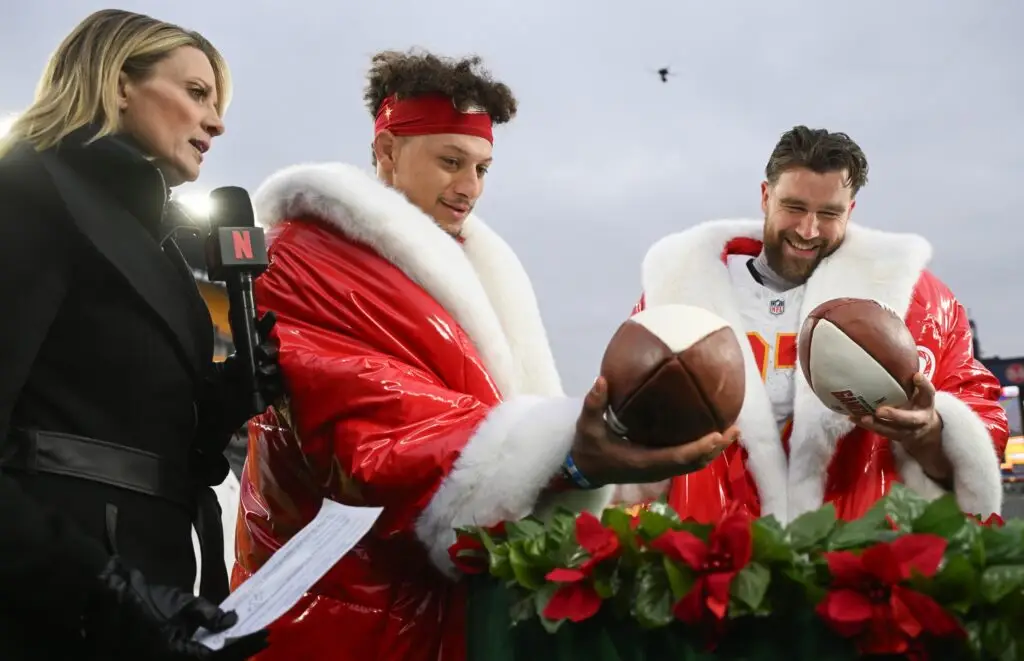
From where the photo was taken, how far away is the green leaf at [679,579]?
1.67m

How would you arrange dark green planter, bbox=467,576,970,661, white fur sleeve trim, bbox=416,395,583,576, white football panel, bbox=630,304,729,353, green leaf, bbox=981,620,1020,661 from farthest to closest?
white fur sleeve trim, bbox=416,395,583,576 → white football panel, bbox=630,304,729,353 → dark green planter, bbox=467,576,970,661 → green leaf, bbox=981,620,1020,661

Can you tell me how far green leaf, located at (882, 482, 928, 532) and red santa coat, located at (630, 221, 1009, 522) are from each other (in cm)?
89

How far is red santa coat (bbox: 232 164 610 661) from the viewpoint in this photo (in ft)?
6.63

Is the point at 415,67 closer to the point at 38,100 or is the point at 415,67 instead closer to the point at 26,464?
the point at 38,100

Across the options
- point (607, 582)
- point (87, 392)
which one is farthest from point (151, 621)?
point (607, 582)

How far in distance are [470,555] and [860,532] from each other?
724mm

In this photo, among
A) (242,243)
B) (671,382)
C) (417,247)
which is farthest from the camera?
(417,247)

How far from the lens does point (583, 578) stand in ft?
5.82

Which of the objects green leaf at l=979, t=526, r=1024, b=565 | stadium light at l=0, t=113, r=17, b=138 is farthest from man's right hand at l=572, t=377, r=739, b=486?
stadium light at l=0, t=113, r=17, b=138

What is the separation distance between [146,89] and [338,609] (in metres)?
1.10

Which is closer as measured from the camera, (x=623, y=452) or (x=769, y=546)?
(x=769, y=546)

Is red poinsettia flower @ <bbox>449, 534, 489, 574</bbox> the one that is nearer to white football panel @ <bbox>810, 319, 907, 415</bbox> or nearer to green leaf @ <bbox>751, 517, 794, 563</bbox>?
green leaf @ <bbox>751, 517, 794, 563</bbox>

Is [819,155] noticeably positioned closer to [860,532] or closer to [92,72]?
[860,532]

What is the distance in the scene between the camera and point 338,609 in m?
2.18
